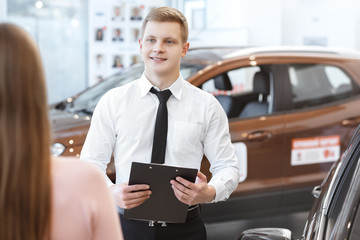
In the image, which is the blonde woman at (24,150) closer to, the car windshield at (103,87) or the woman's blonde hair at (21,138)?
the woman's blonde hair at (21,138)

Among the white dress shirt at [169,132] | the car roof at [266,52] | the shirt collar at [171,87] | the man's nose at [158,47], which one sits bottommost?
the white dress shirt at [169,132]

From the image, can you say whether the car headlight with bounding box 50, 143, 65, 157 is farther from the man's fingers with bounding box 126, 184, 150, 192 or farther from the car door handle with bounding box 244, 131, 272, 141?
the man's fingers with bounding box 126, 184, 150, 192

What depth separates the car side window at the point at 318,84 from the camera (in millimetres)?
5305

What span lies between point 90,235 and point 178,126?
52.1 inches

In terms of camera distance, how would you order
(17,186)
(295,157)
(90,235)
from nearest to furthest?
(17,186), (90,235), (295,157)

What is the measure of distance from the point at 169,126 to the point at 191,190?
37 cm

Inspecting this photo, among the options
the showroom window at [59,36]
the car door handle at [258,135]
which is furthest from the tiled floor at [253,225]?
the showroom window at [59,36]

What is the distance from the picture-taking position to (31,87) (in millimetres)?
1182

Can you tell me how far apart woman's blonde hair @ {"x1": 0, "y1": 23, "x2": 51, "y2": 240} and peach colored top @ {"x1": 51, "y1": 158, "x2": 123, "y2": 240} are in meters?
0.06

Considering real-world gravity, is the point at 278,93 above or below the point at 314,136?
above

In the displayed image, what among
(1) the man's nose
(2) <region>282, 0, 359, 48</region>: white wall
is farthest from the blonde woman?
(2) <region>282, 0, 359, 48</region>: white wall

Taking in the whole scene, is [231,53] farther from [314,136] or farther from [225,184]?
[225,184]

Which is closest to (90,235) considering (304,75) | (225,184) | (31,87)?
(31,87)

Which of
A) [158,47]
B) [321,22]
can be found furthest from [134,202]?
[321,22]
